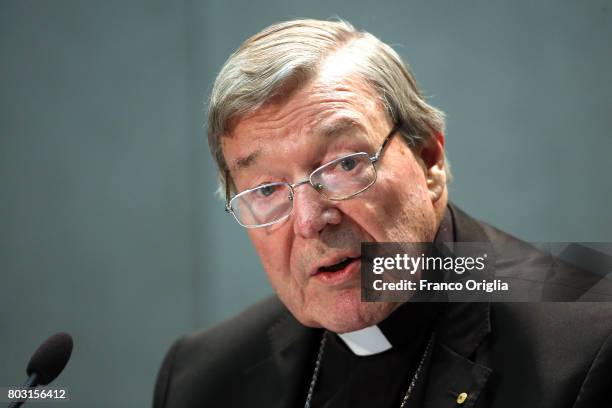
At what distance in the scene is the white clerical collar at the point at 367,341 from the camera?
2.17 m

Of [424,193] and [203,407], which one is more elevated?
[424,193]

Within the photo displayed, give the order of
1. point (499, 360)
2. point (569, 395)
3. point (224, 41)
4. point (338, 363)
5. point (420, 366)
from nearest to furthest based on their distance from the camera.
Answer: point (569, 395), point (499, 360), point (420, 366), point (338, 363), point (224, 41)

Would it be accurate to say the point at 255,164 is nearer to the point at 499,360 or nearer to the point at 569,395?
the point at 499,360

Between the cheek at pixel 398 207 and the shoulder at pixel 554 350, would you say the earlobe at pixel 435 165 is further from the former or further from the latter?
the shoulder at pixel 554 350

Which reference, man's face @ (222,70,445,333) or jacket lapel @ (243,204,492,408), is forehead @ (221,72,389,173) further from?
jacket lapel @ (243,204,492,408)

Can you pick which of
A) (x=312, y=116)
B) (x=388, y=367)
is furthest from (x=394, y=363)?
(x=312, y=116)

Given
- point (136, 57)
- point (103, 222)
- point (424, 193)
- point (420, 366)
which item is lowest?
point (420, 366)

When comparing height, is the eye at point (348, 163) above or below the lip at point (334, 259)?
above

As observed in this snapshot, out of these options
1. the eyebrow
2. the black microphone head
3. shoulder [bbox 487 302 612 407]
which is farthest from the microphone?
shoulder [bbox 487 302 612 407]

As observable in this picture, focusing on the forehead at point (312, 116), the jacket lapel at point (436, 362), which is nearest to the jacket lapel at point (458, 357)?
the jacket lapel at point (436, 362)

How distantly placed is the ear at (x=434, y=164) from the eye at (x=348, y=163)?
222mm

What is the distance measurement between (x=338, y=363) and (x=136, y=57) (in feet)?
3.68

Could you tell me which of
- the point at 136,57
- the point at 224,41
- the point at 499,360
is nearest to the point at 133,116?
the point at 136,57

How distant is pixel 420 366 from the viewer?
210 centimetres
